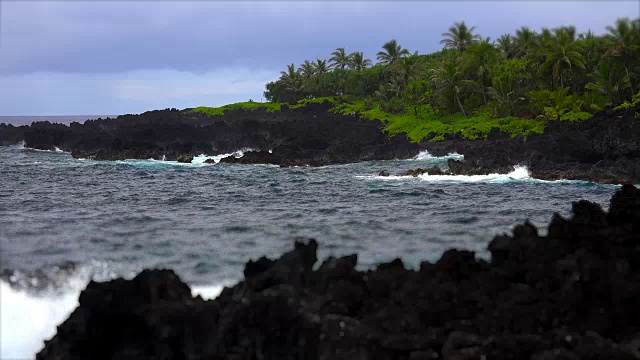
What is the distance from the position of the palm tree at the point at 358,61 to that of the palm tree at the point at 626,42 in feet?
220

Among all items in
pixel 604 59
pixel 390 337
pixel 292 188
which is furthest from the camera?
pixel 604 59

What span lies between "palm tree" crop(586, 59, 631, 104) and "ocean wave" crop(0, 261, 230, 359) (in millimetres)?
57755

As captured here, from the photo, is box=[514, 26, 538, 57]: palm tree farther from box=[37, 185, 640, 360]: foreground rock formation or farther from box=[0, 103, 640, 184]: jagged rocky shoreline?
box=[37, 185, 640, 360]: foreground rock formation

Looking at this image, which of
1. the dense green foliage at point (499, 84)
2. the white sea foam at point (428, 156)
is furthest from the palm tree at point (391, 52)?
the white sea foam at point (428, 156)

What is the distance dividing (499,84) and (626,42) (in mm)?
15649

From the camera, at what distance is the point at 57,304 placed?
612 inches

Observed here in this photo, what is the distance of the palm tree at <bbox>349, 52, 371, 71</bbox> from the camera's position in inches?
Answer: 5154

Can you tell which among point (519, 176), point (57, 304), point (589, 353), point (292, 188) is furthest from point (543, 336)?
point (519, 176)

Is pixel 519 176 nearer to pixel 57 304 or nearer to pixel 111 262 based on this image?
pixel 111 262

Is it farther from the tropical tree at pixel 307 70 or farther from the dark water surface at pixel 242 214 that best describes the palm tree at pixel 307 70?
the dark water surface at pixel 242 214

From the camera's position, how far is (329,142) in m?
73.8

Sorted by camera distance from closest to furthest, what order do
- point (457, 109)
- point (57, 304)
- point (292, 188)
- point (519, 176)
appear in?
1. point (57, 304)
2. point (292, 188)
3. point (519, 176)
4. point (457, 109)

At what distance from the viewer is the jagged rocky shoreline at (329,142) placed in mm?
47875

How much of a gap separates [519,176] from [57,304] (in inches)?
1482
